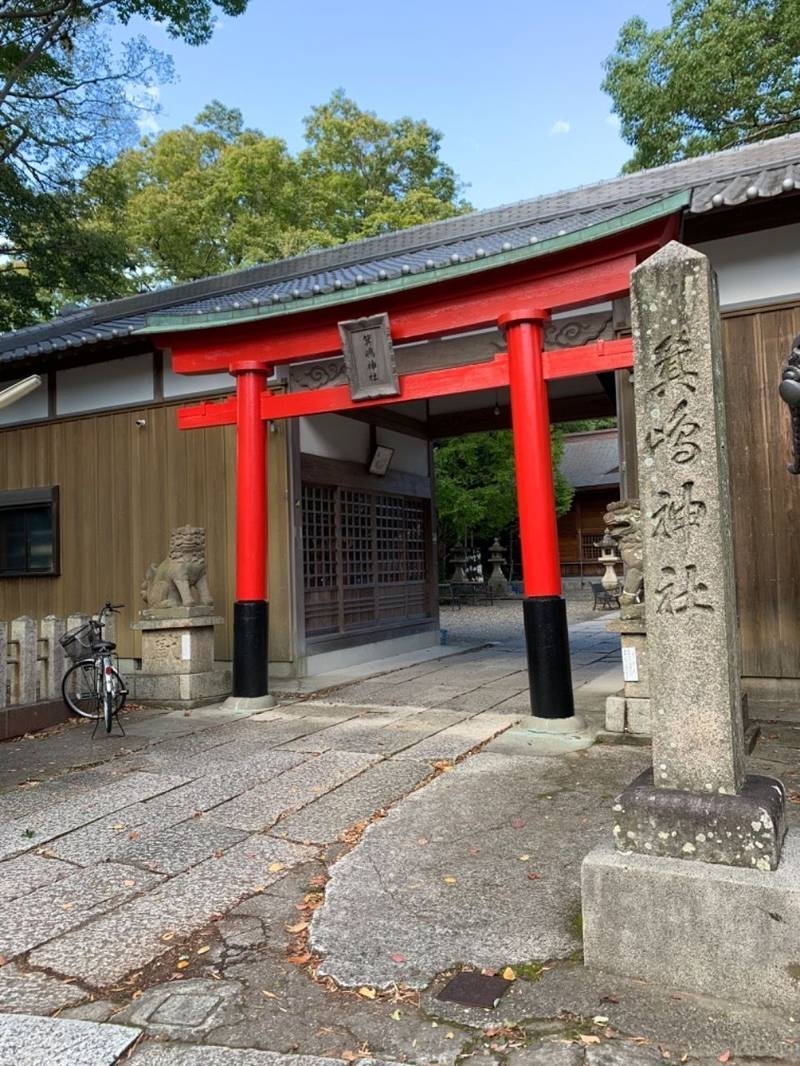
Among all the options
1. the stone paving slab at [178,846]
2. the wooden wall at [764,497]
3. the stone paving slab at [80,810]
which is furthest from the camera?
the wooden wall at [764,497]

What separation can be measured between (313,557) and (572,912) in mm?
6829

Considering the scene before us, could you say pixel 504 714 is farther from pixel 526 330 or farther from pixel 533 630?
pixel 526 330

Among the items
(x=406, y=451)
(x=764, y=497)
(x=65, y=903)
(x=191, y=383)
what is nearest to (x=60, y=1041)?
(x=65, y=903)

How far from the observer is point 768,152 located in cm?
920

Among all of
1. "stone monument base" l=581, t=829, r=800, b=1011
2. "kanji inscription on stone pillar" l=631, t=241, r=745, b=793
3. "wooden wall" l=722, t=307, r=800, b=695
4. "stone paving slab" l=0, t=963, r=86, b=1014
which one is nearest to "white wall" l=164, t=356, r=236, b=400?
"wooden wall" l=722, t=307, r=800, b=695

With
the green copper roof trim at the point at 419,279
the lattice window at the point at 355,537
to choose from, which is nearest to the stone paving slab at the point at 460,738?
the green copper roof trim at the point at 419,279

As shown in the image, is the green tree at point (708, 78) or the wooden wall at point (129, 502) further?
the green tree at point (708, 78)

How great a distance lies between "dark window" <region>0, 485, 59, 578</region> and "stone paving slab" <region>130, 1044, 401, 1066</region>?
8.63 m

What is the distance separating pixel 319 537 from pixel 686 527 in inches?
281

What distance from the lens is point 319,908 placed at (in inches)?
125

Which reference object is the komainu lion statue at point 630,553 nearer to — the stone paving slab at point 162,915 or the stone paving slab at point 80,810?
the stone paving slab at point 162,915

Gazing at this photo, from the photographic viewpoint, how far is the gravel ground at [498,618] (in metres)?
13.5

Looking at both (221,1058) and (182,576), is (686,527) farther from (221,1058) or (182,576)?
(182,576)

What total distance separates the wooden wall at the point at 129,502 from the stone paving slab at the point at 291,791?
11.1ft
